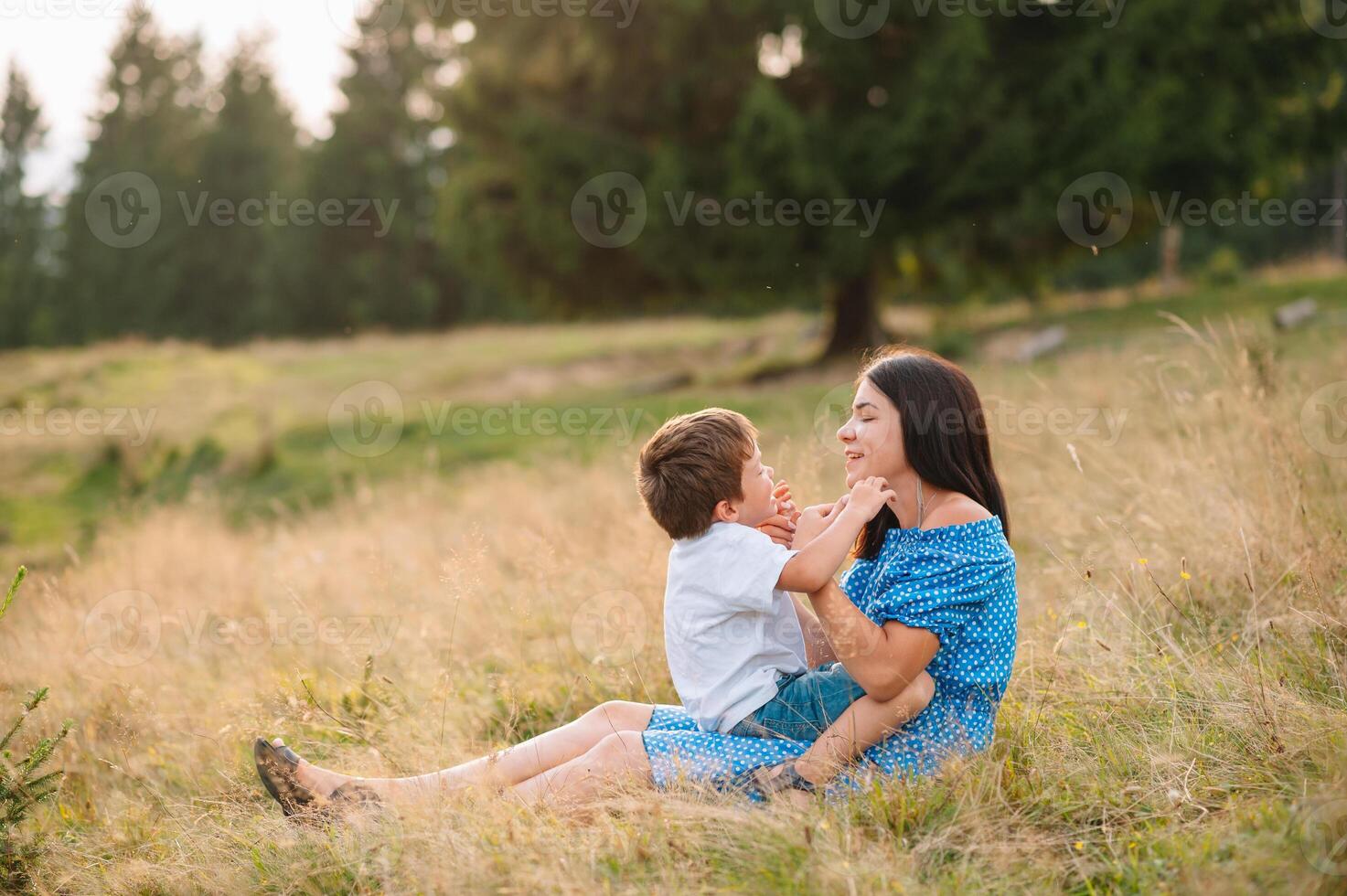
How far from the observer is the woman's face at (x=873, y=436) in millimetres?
2818

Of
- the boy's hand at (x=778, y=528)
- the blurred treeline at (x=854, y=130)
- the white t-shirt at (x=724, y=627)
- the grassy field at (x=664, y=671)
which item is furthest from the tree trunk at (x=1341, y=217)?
the white t-shirt at (x=724, y=627)

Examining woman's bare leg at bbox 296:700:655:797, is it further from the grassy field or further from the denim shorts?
the denim shorts

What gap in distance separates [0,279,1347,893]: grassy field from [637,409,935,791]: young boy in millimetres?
228

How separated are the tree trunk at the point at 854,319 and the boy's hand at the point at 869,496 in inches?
453

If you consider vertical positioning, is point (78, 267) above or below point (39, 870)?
above

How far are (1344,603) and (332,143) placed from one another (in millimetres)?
33112

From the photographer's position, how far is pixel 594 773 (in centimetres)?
283

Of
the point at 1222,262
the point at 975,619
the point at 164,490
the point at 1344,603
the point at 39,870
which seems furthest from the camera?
the point at 1222,262

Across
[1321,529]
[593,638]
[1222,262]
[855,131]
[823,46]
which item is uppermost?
[823,46]

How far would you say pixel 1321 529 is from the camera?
12.2 ft

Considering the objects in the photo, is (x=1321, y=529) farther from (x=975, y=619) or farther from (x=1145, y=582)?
(x=975, y=619)

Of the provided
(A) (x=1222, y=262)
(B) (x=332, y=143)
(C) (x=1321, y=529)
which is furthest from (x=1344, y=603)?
(B) (x=332, y=143)

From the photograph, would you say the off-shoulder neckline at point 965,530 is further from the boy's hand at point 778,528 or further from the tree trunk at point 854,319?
the tree trunk at point 854,319

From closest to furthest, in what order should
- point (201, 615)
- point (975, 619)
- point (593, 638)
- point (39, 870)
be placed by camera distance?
point (975, 619), point (39, 870), point (593, 638), point (201, 615)
